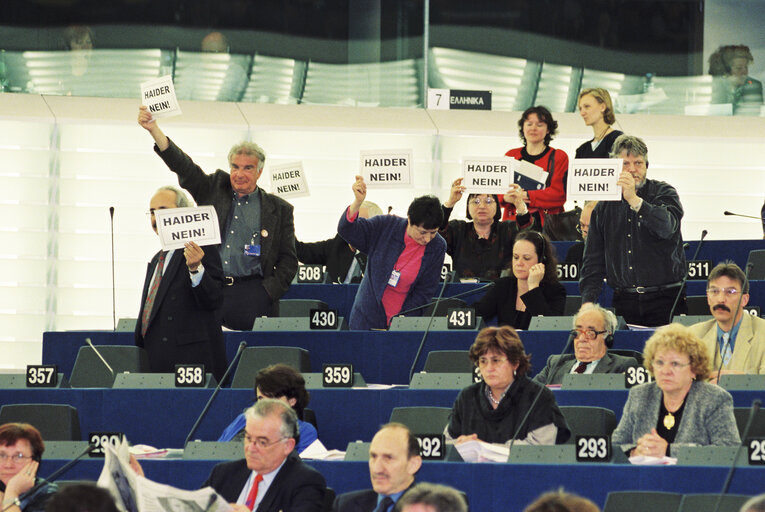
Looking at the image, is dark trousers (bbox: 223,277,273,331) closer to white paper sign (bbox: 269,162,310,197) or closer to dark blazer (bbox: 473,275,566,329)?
white paper sign (bbox: 269,162,310,197)

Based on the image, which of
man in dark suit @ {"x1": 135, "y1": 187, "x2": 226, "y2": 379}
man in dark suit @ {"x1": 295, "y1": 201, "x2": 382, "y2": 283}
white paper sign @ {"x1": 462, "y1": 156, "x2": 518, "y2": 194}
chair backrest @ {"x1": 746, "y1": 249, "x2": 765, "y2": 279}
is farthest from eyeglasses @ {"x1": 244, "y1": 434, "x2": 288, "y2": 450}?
chair backrest @ {"x1": 746, "y1": 249, "x2": 765, "y2": 279}

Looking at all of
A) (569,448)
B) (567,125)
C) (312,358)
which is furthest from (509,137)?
(569,448)

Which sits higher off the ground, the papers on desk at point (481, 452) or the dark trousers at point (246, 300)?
the dark trousers at point (246, 300)

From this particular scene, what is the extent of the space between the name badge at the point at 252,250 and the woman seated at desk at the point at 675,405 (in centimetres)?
247

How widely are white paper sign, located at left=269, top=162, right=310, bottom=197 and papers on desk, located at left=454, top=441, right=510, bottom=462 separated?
10.7 ft

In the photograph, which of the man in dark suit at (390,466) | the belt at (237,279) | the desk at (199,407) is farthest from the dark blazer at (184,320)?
the man in dark suit at (390,466)

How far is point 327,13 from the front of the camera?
11.7 meters

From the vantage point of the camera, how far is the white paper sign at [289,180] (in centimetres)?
783

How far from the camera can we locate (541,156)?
820 centimetres

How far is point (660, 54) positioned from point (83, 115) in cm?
492

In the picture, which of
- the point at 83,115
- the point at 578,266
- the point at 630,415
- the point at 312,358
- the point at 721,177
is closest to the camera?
the point at 630,415

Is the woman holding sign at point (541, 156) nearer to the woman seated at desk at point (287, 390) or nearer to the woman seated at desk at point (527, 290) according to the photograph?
the woman seated at desk at point (527, 290)

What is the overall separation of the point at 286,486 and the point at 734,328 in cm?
224

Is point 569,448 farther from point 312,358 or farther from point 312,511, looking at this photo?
point 312,358
